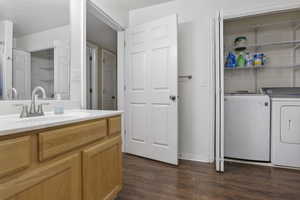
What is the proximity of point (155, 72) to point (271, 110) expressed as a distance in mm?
1661

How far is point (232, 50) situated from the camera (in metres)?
2.85

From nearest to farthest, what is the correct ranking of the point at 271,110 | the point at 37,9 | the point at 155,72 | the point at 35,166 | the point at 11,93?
the point at 35,166, the point at 11,93, the point at 37,9, the point at 271,110, the point at 155,72

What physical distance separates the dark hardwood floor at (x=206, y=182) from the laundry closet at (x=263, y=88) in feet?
0.78

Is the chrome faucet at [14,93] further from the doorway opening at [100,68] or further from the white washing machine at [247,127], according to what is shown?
the white washing machine at [247,127]

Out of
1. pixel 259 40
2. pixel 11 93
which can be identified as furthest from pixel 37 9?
pixel 259 40

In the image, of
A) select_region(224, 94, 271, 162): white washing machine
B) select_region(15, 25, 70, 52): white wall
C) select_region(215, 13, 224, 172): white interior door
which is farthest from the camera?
select_region(224, 94, 271, 162): white washing machine

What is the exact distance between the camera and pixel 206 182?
1844mm

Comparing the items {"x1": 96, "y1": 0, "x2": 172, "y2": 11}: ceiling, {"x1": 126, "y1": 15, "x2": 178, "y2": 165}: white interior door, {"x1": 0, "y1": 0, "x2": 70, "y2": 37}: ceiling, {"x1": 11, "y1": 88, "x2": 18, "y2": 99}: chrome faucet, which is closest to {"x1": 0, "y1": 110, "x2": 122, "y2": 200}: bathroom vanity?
{"x1": 11, "y1": 88, "x2": 18, "y2": 99}: chrome faucet

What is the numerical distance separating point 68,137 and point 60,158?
0.12 metres

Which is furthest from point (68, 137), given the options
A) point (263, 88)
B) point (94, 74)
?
point (94, 74)

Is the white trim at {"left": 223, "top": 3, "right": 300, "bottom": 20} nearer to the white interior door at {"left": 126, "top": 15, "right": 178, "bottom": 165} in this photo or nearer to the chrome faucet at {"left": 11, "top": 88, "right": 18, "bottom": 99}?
the white interior door at {"left": 126, "top": 15, "right": 178, "bottom": 165}

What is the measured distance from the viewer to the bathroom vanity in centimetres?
72

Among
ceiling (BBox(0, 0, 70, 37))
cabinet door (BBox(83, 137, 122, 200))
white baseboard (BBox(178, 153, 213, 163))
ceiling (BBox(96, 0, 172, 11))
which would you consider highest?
ceiling (BBox(96, 0, 172, 11))

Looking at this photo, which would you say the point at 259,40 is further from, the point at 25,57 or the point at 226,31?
the point at 25,57
